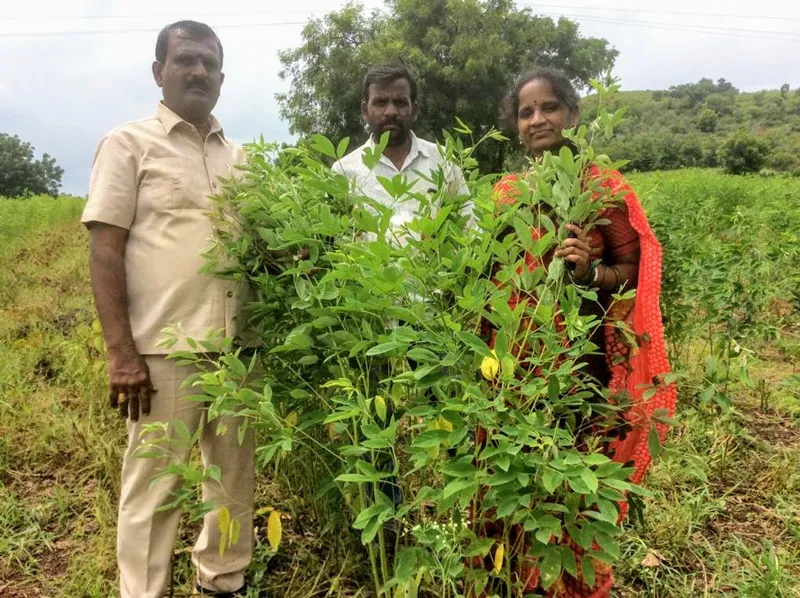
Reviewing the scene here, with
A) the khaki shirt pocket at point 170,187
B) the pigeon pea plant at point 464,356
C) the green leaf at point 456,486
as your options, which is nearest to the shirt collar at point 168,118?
the khaki shirt pocket at point 170,187

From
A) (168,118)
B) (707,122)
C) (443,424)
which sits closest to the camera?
(443,424)

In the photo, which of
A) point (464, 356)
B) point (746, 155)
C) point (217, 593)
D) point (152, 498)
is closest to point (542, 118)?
point (464, 356)

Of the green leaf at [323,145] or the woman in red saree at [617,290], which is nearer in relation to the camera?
the green leaf at [323,145]

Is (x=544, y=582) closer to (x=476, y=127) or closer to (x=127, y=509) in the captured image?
(x=127, y=509)

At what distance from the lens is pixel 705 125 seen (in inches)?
1681

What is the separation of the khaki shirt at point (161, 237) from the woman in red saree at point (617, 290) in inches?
34.3

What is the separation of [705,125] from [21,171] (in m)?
47.2

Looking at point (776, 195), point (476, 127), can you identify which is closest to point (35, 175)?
point (476, 127)

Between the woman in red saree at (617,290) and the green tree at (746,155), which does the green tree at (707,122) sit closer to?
the green tree at (746,155)

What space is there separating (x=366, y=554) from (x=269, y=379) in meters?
0.89

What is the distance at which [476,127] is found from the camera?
59.2 feet

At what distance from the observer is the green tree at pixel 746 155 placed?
25.2m

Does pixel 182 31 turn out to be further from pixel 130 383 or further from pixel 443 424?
pixel 443 424

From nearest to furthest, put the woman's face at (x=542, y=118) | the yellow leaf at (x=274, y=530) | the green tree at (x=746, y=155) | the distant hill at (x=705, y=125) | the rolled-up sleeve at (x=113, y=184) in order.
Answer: the yellow leaf at (x=274, y=530) < the rolled-up sleeve at (x=113, y=184) < the woman's face at (x=542, y=118) < the green tree at (x=746, y=155) < the distant hill at (x=705, y=125)
